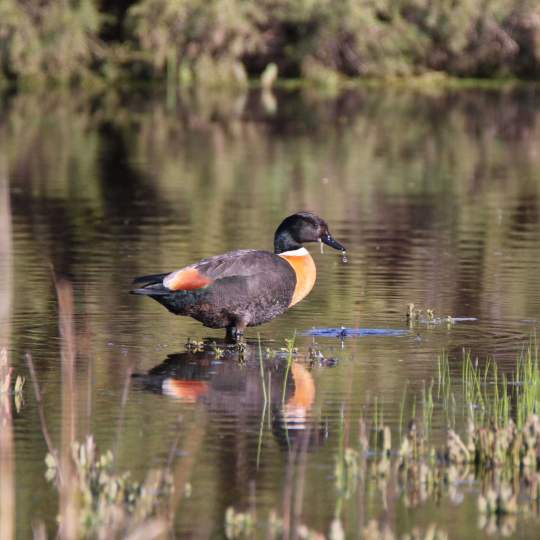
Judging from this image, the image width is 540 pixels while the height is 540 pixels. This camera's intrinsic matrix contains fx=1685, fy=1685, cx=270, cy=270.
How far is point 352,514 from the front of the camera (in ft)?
22.0

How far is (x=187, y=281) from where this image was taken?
10.1m

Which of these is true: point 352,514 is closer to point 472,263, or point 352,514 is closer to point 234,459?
point 234,459

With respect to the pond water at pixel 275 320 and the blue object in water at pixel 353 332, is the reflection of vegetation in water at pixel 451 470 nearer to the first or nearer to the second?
the pond water at pixel 275 320

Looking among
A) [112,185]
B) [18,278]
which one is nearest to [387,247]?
[18,278]

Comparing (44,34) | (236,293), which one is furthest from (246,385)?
(44,34)

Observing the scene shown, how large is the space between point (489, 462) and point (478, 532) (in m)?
0.79

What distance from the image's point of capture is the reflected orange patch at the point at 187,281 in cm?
1011

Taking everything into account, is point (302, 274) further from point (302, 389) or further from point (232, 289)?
point (302, 389)

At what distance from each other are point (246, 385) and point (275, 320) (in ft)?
7.69

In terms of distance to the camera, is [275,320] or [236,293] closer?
[236,293]

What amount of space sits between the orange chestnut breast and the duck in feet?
0.03

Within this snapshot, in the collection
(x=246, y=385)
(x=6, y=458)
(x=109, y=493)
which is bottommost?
(x=246, y=385)

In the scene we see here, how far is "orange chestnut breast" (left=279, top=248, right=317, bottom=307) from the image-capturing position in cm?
1053

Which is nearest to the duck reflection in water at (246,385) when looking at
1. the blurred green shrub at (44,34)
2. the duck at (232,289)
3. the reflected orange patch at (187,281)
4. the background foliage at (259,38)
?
the duck at (232,289)
